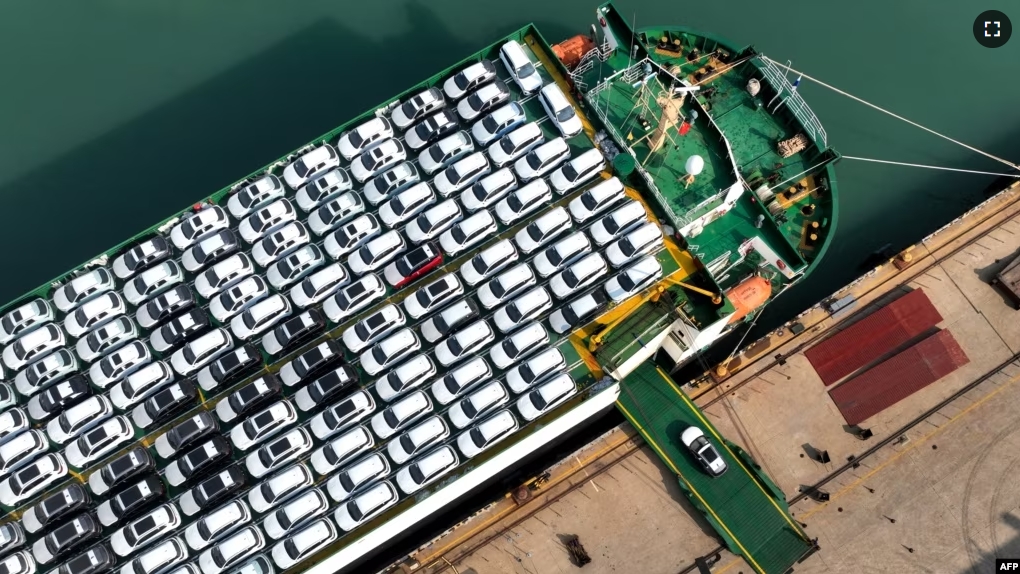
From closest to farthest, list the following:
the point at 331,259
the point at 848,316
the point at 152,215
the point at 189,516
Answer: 1. the point at 189,516
2. the point at 331,259
3. the point at 848,316
4. the point at 152,215

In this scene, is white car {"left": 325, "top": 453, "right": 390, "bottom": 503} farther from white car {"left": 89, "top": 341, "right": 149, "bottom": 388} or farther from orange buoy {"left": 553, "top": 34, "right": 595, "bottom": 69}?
orange buoy {"left": 553, "top": 34, "right": 595, "bottom": 69}

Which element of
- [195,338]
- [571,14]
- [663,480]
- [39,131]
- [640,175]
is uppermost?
[39,131]

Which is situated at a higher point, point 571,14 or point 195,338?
point 571,14

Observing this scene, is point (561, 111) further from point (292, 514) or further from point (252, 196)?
point (292, 514)

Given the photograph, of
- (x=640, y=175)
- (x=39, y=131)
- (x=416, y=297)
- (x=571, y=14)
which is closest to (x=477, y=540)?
(x=416, y=297)

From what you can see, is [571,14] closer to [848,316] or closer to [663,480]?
[848,316]

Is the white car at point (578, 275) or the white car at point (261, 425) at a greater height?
the white car at point (261, 425)

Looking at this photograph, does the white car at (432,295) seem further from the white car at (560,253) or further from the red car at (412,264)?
the white car at (560,253)

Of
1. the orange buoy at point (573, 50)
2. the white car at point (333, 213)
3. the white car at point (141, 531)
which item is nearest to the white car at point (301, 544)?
the white car at point (141, 531)
